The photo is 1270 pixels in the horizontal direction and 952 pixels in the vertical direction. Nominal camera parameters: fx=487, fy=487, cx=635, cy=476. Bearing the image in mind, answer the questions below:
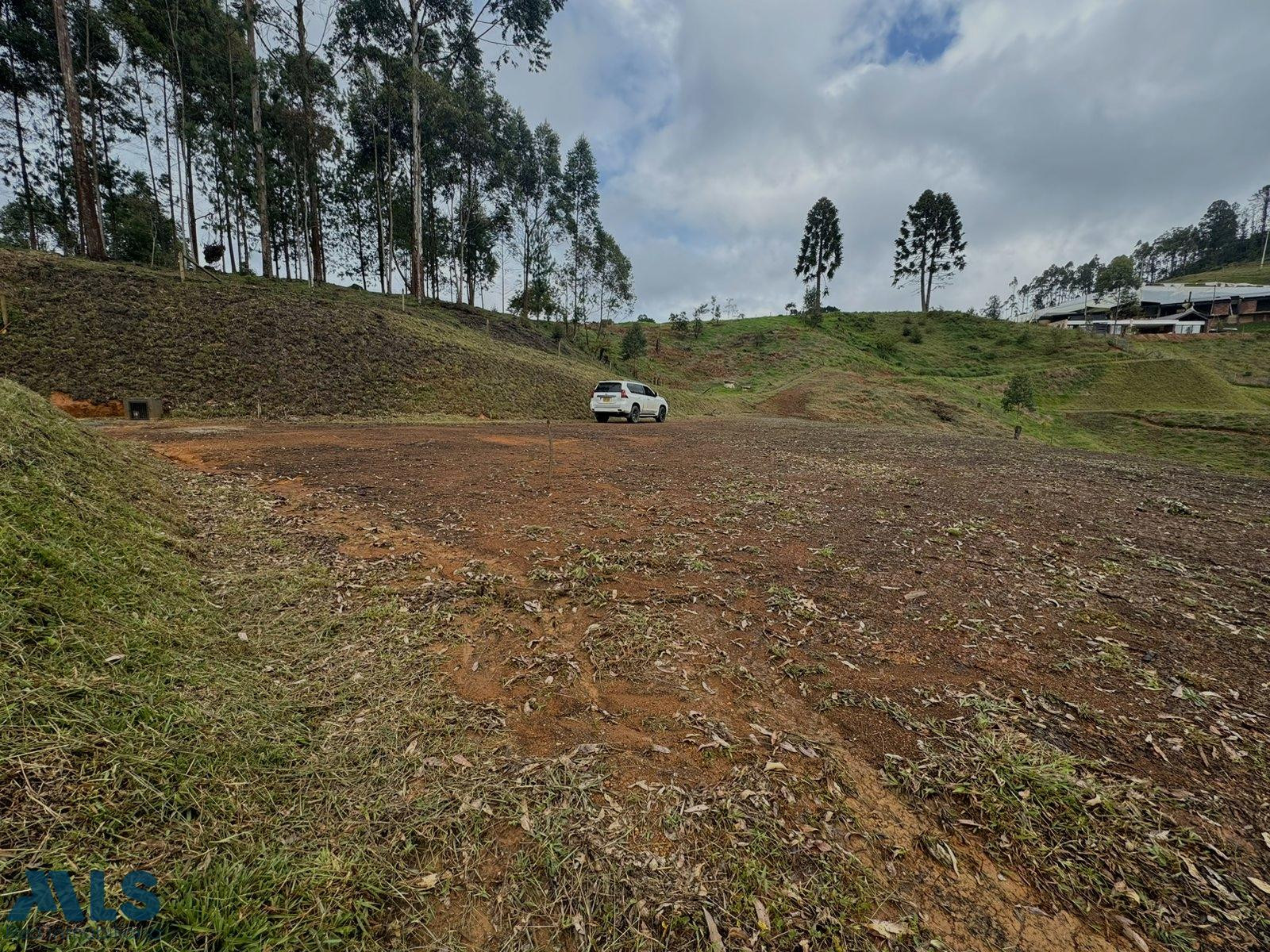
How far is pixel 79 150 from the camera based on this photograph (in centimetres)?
1798

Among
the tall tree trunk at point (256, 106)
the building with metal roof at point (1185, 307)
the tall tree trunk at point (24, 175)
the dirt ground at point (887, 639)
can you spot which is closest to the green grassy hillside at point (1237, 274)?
the building with metal roof at point (1185, 307)

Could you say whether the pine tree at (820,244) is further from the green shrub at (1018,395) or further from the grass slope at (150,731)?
the grass slope at (150,731)

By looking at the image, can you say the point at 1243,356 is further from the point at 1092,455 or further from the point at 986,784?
the point at 986,784

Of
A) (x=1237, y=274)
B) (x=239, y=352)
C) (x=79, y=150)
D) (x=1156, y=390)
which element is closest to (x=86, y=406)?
(x=239, y=352)

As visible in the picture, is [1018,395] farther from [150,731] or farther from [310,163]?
[310,163]

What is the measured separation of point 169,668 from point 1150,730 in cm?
514

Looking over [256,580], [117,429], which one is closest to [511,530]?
[256,580]

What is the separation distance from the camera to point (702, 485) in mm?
8109

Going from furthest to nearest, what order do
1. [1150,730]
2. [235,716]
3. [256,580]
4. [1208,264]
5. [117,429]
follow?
[1208,264]
[117,429]
[256,580]
[1150,730]
[235,716]

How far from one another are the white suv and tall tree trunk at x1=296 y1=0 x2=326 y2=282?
20.5 metres

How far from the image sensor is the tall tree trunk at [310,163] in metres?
23.6

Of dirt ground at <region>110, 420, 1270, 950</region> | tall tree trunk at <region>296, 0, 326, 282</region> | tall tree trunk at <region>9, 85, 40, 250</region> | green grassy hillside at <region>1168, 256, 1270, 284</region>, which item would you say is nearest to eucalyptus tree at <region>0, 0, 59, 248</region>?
tall tree trunk at <region>9, 85, 40, 250</region>

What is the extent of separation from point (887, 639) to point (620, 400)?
1585 centimetres

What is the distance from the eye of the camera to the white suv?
61.3 ft
